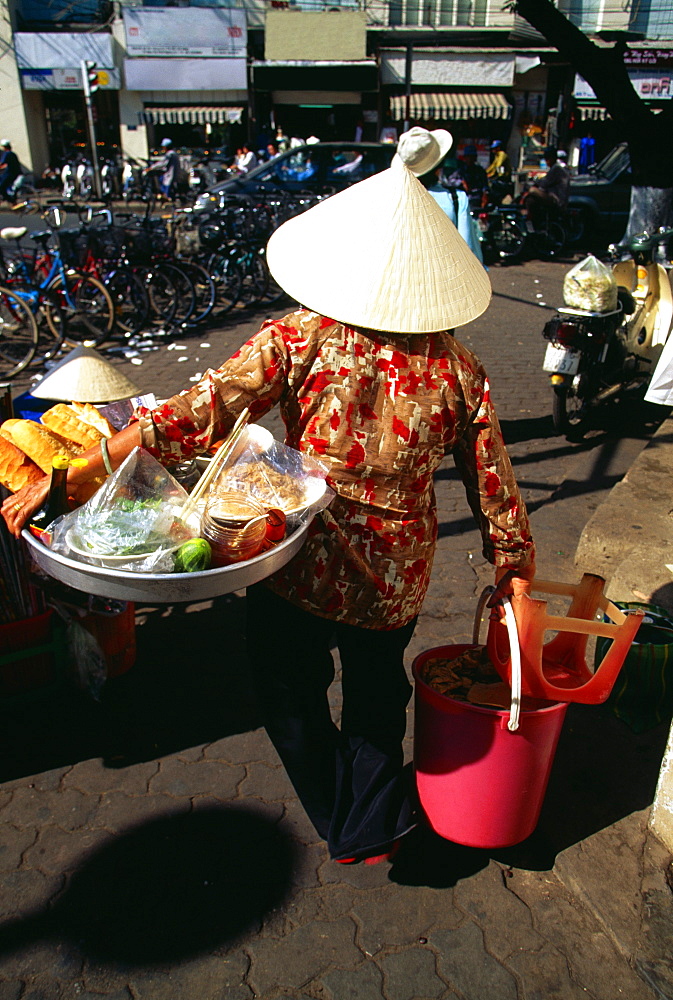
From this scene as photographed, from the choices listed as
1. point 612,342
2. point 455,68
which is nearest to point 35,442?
point 612,342

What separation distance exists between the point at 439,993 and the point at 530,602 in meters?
1.05

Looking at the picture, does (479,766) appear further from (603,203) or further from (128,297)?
(603,203)

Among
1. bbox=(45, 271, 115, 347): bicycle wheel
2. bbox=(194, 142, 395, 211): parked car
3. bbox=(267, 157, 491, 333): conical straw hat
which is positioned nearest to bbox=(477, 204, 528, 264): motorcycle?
bbox=(194, 142, 395, 211): parked car

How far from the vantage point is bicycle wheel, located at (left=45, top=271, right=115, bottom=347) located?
26.9 feet

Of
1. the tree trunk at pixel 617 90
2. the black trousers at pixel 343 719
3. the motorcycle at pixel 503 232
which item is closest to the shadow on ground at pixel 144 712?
the black trousers at pixel 343 719

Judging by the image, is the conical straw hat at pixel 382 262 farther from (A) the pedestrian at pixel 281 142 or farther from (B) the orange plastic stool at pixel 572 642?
(A) the pedestrian at pixel 281 142

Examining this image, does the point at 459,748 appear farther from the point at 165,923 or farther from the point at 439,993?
the point at 165,923

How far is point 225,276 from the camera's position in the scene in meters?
10.2

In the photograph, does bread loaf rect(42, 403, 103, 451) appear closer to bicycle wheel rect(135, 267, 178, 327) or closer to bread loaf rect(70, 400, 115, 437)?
bread loaf rect(70, 400, 115, 437)

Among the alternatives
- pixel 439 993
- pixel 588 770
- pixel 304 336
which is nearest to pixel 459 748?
pixel 439 993

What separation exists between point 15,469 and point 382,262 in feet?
4.07

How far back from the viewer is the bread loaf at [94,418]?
2.43 m

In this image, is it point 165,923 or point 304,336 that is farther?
point 165,923

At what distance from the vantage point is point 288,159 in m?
13.3
